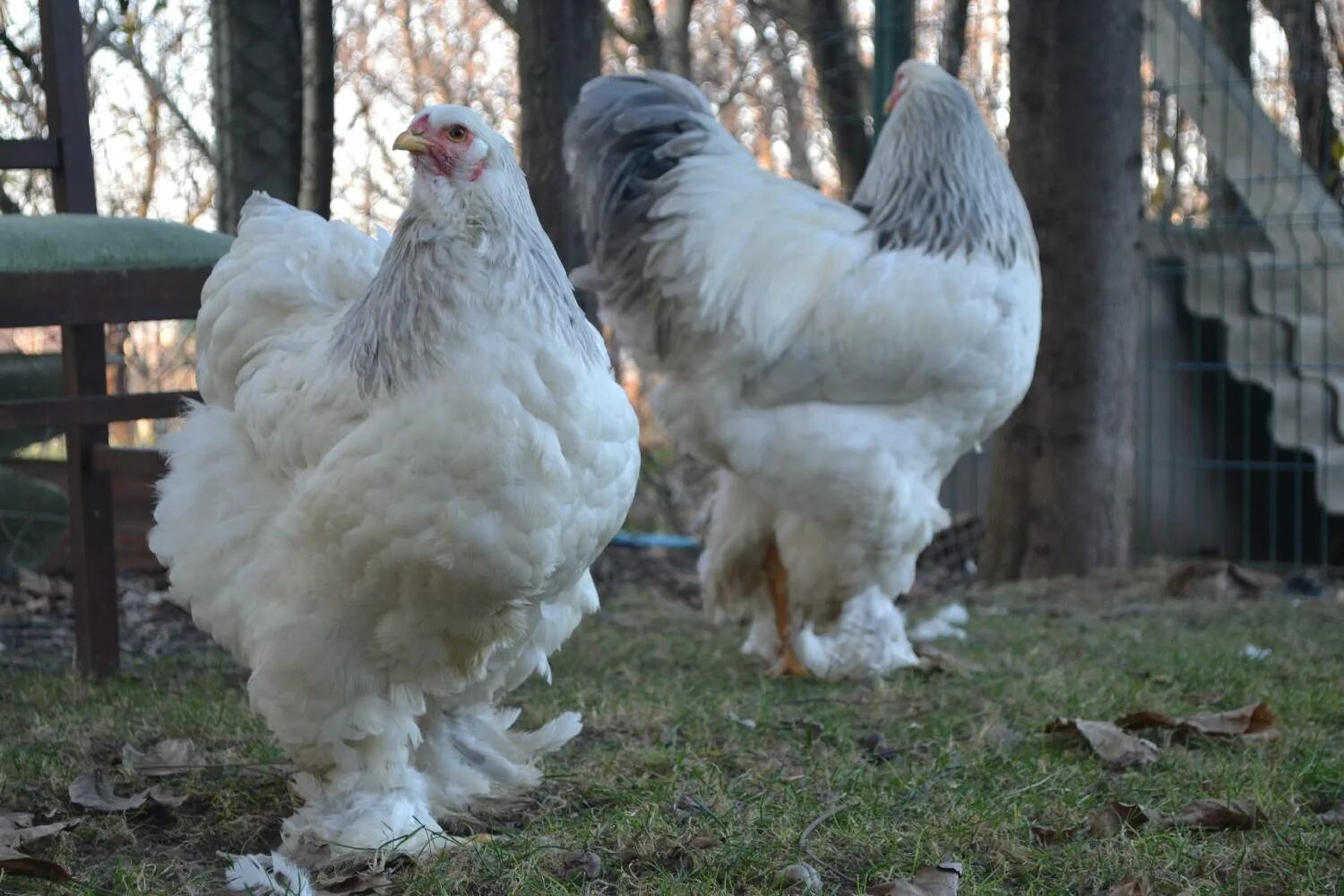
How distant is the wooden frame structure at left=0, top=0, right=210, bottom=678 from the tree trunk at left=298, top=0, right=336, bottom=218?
1381mm

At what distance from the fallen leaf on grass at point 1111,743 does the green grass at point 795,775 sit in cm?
5

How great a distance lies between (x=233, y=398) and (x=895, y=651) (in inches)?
92.6

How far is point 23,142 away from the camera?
4.52 m

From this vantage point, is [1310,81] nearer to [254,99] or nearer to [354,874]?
[254,99]

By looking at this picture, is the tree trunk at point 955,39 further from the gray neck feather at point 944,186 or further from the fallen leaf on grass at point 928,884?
the fallen leaf on grass at point 928,884

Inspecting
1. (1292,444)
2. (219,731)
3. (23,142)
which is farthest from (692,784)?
(1292,444)

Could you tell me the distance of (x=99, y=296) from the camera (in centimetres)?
397

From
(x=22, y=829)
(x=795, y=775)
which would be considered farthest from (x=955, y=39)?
(x=22, y=829)

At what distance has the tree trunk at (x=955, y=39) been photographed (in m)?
8.36

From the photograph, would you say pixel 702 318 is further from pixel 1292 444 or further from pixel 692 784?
pixel 1292 444

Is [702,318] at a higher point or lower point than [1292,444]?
higher

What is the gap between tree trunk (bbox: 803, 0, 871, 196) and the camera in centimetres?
848

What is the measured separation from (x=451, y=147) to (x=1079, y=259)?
4.49 meters

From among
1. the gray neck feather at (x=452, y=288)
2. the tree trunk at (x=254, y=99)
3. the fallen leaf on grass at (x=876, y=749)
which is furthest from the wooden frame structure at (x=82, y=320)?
the fallen leaf on grass at (x=876, y=749)
